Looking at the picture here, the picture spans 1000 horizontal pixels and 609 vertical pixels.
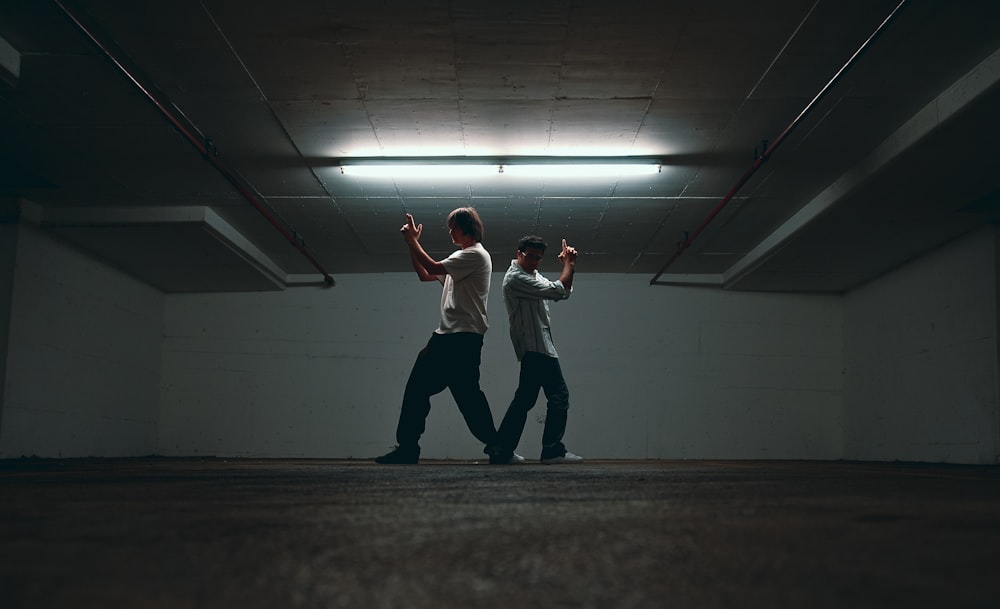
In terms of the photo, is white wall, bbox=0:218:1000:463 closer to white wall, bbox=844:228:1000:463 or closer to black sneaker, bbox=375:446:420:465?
white wall, bbox=844:228:1000:463

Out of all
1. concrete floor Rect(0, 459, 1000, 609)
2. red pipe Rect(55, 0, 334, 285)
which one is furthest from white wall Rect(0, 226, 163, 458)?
concrete floor Rect(0, 459, 1000, 609)

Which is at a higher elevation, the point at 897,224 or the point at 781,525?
the point at 897,224

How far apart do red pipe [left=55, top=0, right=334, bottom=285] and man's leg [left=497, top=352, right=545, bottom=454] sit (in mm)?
2796

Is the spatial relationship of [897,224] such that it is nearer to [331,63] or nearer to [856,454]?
[856,454]

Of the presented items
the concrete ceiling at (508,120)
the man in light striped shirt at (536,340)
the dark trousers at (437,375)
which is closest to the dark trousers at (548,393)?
the man in light striped shirt at (536,340)

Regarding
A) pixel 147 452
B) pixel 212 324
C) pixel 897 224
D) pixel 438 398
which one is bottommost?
pixel 147 452

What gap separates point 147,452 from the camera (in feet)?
33.1

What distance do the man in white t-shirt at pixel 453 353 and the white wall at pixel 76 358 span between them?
187 inches

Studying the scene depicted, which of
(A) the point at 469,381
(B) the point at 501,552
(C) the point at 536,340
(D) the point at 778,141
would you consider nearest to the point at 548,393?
(C) the point at 536,340

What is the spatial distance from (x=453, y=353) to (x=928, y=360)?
5.76 m

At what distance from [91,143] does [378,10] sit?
299 centimetres

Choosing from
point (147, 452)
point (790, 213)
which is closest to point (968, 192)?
point (790, 213)

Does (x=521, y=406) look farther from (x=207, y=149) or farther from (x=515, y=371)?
(x=515, y=371)

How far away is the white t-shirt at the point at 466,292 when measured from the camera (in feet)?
15.7
